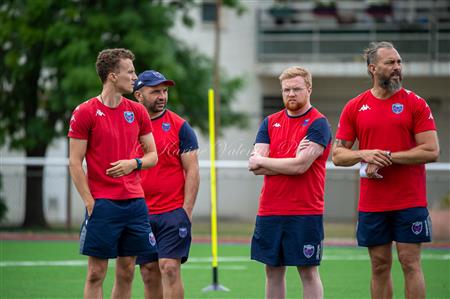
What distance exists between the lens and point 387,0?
28.2m

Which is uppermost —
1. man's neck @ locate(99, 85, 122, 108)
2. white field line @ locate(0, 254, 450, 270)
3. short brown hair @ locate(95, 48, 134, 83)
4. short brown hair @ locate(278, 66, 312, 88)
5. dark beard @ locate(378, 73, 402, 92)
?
short brown hair @ locate(95, 48, 134, 83)

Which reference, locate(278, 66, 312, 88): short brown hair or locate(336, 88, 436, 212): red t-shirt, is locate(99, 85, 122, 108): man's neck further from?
locate(336, 88, 436, 212): red t-shirt

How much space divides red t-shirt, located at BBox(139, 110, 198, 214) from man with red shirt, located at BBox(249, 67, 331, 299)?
37.6 inches

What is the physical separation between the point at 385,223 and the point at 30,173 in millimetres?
15595

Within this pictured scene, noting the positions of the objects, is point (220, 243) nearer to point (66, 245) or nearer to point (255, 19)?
point (66, 245)

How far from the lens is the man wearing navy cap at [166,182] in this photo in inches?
312

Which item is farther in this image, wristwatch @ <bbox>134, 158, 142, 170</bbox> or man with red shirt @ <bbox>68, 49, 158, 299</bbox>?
wristwatch @ <bbox>134, 158, 142, 170</bbox>

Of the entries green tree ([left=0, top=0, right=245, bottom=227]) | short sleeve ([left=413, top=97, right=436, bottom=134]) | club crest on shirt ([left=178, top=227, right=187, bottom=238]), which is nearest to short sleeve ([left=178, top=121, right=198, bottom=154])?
club crest on shirt ([left=178, top=227, right=187, bottom=238])

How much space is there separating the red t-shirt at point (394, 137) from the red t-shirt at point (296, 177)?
1.32 feet

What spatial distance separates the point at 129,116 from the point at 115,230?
2.85 feet

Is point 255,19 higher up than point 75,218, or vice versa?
point 255,19

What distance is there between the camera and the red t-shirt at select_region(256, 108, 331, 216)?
7.17 metres

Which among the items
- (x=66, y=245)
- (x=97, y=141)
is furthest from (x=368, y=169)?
(x=66, y=245)

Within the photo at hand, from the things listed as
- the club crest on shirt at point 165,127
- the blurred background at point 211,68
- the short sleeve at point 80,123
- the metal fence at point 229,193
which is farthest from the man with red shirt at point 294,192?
the metal fence at point 229,193
